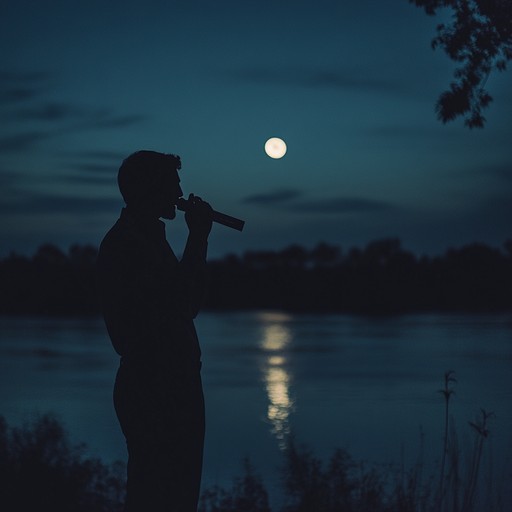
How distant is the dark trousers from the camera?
3.80 metres

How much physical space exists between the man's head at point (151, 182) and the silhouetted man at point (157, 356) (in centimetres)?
3

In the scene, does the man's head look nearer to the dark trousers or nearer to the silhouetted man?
the silhouetted man

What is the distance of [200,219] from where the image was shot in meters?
3.89

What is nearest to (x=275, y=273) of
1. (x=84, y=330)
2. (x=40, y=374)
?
(x=84, y=330)

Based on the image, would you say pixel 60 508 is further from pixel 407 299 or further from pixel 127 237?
pixel 407 299

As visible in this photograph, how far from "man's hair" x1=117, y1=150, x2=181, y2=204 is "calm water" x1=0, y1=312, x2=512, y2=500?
547 cm

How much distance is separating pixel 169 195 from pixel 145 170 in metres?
0.14

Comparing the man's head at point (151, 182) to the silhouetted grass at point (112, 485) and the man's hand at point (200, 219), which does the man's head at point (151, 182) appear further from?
the silhouetted grass at point (112, 485)

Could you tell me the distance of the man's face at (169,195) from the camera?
3926 mm

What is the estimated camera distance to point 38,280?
118250mm

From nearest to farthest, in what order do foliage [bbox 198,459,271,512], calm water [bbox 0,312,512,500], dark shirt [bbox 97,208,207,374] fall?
dark shirt [bbox 97,208,207,374] < foliage [bbox 198,459,271,512] < calm water [bbox 0,312,512,500]

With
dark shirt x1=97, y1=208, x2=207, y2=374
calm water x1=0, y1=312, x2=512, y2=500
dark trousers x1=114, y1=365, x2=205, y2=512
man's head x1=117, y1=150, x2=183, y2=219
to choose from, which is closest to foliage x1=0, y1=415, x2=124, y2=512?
calm water x1=0, y1=312, x2=512, y2=500

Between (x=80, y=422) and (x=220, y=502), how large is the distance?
14698mm

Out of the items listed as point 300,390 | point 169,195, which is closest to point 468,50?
point 169,195
